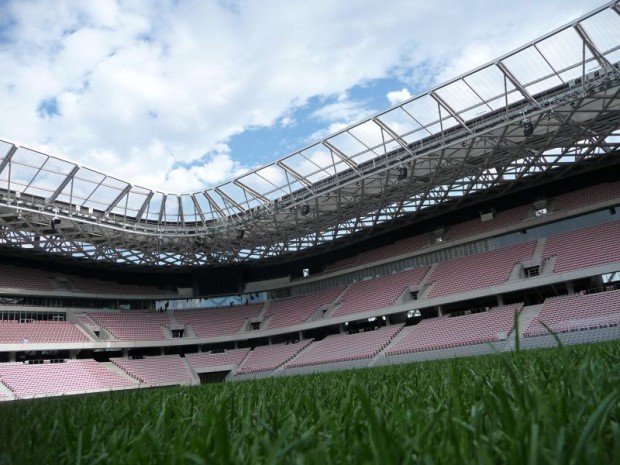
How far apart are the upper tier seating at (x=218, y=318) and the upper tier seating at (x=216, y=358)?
177 centimetres

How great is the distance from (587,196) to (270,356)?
1082 inches

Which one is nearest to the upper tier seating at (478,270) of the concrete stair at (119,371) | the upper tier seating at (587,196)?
the upper tier seating at (587,196)

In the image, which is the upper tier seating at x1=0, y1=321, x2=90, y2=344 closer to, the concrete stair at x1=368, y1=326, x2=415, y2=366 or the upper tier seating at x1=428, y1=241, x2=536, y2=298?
the concrete stair at x1=368, y1=326, x2=415, y2=366

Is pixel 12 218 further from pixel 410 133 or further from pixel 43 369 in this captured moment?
pixel 410 133

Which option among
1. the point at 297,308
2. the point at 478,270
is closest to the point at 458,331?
the point at 478,270

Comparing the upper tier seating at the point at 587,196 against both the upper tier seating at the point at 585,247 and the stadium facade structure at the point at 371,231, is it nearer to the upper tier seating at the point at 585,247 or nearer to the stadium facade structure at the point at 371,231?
the stadium facade structure at the point at 371,231

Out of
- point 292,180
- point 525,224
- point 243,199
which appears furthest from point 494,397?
point 525,224

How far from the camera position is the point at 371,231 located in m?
42.2

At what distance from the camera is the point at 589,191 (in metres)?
32.6

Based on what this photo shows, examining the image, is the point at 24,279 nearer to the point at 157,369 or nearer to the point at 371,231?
the point at 157,369

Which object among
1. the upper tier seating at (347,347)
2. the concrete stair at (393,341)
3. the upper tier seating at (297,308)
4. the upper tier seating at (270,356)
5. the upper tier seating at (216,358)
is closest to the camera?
the concrete stair at (393,341)

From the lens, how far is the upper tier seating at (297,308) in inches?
1665

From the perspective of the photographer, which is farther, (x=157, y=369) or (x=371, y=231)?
(x=371, y=231)

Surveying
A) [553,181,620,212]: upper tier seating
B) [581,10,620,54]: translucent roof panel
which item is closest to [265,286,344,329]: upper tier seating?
[553,181,620,212]: upper tier seating
